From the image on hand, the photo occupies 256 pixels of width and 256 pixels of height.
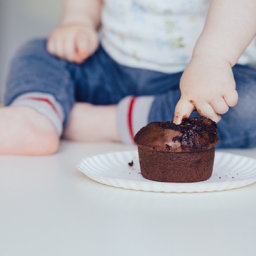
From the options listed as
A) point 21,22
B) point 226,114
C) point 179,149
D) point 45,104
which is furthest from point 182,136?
point 21,22

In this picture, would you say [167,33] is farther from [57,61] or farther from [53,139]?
[53,139]

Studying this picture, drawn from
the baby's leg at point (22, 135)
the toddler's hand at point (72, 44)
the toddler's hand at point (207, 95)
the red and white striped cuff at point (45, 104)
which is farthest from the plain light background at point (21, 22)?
the toddler's hand at point (207, 95)

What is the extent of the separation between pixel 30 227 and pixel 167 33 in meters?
0.82

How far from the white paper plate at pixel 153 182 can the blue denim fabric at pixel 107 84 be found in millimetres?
212

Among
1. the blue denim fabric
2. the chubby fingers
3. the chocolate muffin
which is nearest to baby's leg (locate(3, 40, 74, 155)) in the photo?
the blue denim fabric

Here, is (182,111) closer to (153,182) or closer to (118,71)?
(153,182)

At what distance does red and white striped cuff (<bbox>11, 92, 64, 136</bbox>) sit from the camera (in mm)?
1226

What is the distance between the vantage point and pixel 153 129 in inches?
34.2

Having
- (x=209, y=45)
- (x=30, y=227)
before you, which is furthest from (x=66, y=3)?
(x=30, y=227)

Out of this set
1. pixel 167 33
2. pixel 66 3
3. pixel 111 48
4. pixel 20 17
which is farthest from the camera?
pixel 20 17

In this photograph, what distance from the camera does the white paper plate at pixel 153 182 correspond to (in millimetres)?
834

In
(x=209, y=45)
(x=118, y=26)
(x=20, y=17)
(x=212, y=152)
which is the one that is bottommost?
(x=20, y=17)

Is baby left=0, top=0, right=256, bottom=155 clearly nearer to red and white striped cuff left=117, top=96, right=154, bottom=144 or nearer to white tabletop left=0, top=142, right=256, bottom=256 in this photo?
red and white striped cuff left=117, top=96, right=154, bottom=144

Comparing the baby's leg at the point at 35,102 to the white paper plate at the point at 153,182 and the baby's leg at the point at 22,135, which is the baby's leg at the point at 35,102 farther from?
the white paper plate at the point at 153,182
